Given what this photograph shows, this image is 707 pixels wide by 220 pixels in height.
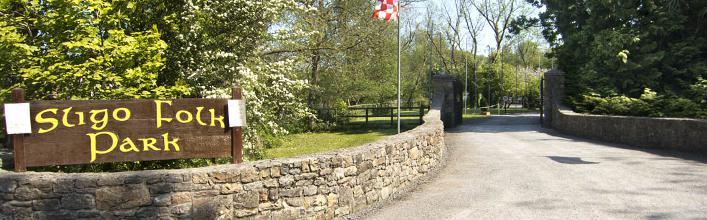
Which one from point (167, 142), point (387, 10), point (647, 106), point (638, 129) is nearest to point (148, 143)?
point (167, 142)

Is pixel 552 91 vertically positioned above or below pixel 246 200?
above

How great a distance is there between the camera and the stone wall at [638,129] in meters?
11.3

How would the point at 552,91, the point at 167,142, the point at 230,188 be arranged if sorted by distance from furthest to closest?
the point at 552,91 < the point at 167,142 < the point at 230,188

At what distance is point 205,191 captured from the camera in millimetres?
5078

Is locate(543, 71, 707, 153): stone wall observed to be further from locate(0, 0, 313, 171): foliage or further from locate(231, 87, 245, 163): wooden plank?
locate(231, 87, 245, 163): wooden plank

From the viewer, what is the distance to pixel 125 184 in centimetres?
485

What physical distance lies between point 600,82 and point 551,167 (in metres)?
9.84

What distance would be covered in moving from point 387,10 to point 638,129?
7.83 m

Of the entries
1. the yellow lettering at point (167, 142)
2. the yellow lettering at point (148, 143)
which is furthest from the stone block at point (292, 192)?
the yellow lettering at point (148, 143)

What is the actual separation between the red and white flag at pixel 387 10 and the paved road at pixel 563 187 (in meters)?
4.00

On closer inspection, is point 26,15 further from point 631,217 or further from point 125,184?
point 631,217

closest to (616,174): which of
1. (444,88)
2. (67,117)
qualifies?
(67,117)

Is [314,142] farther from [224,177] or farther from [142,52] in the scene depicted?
→ [224,177]

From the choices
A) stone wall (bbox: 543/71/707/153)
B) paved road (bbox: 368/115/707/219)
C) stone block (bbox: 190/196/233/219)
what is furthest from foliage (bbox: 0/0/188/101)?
stone wall (bbox: 543/71/707/153)
